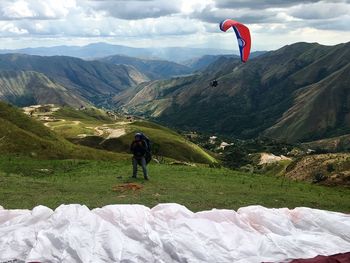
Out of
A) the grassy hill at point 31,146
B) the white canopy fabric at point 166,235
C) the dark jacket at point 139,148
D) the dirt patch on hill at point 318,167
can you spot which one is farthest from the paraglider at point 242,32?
the white canopy fabric at point 166,235

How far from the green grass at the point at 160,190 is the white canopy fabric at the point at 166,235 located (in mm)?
7560

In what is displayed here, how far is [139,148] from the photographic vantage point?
99.5 ft

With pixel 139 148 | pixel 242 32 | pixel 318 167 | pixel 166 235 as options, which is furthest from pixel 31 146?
pixel 166 235

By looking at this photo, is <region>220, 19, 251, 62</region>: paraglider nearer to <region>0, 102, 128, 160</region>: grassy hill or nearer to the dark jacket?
the dark jacket

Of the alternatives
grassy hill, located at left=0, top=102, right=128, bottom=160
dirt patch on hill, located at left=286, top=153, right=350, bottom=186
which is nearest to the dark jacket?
grassy hill, located at left=0, top=102, right=128, bottom=160

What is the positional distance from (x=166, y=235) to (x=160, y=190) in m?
13.3

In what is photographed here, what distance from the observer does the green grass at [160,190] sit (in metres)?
25.1

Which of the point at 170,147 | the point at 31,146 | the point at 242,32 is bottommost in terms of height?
the point at 170,147

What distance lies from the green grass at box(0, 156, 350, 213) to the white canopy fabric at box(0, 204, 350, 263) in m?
7.56

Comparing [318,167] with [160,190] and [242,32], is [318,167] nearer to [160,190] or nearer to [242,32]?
[242,32]

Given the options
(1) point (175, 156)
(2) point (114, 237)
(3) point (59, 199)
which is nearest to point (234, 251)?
(2) point (114, 237)

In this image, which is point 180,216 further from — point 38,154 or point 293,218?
point 38,154

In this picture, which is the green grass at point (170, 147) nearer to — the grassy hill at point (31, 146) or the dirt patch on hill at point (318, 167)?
the dirt patch on hill at point (318, 167)

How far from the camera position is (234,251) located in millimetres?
14258
